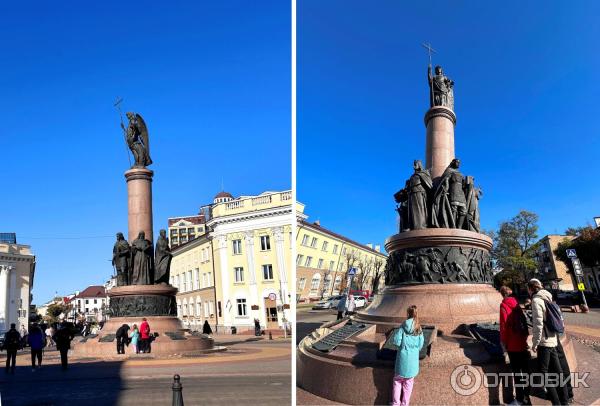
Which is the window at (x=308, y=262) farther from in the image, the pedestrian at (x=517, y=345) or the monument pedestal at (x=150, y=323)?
the pedestrian at (x=517, y=345)

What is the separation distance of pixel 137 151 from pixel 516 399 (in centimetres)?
1680

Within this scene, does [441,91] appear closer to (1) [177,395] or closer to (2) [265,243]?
(1) [177,395]

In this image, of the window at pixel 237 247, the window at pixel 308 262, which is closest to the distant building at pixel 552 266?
the window at pixel 308 262

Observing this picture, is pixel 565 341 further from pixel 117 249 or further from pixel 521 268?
pixel 521 268

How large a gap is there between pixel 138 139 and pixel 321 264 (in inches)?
1798

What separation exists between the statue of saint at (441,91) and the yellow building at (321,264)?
3997 centimetres

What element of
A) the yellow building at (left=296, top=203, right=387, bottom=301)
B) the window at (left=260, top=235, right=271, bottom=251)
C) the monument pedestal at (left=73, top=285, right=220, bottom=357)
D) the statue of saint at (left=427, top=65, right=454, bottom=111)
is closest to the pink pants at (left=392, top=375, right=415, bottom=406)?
the statue of saint at (left=427, top=65, right=454, bottom=111)

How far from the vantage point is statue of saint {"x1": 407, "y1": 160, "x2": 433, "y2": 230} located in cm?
1039

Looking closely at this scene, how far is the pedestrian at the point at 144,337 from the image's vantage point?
14.7m

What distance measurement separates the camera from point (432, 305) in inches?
347

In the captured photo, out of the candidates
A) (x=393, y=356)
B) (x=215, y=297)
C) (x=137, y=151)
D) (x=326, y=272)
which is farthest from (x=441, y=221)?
(x=326, y=272)

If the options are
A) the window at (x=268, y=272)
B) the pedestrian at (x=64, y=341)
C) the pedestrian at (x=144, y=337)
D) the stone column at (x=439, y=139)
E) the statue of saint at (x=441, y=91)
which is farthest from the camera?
the window at (x=268, y=272)

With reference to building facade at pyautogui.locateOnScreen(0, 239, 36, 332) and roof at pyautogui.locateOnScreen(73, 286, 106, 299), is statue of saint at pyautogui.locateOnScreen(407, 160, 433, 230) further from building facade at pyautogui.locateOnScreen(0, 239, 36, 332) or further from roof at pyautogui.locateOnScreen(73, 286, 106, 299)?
roof at pyautogui.locateOnScreen(73, 286, 106, 299)

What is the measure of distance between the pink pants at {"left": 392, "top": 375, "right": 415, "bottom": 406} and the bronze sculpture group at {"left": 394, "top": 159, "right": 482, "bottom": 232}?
499cm
